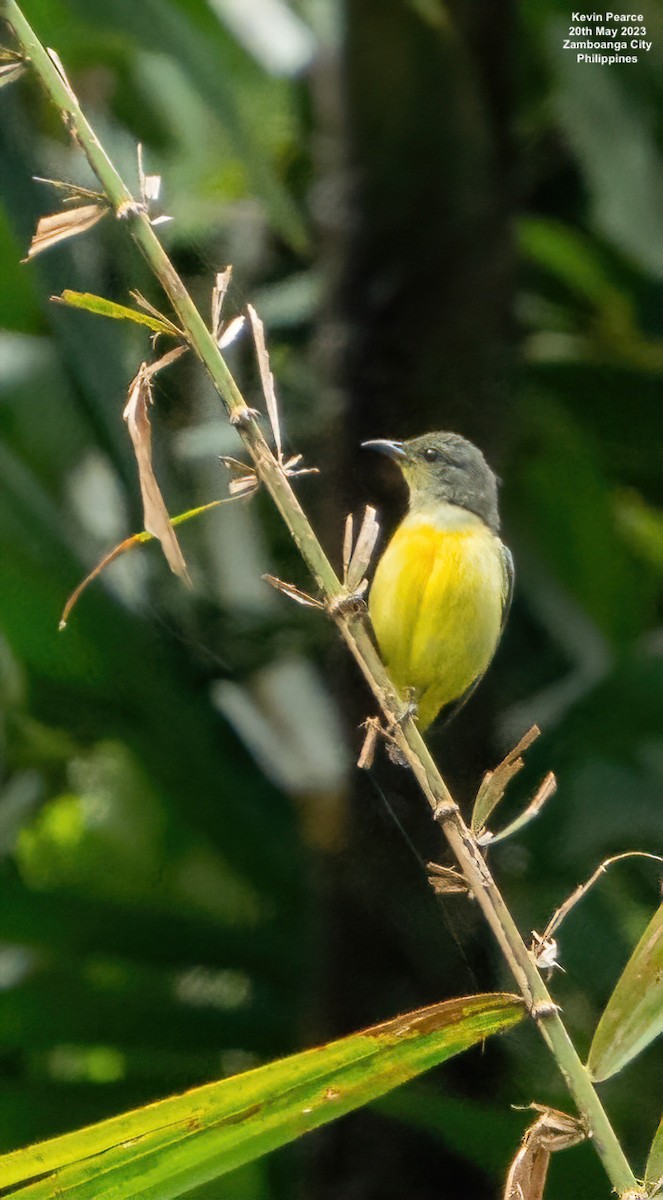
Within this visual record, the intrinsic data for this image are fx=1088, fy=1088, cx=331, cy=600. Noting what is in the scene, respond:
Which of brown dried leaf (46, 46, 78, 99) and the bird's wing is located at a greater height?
brown dried leaf (46, 46, 78, 99)

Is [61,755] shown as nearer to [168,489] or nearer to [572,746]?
[168,489]

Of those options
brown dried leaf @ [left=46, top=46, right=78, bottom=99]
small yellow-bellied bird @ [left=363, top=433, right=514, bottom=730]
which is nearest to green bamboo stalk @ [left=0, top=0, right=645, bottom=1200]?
brown dried leaf @ [left=46, top=46, right=78, bottom=99]

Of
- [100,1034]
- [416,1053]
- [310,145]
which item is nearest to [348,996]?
[100,1034]

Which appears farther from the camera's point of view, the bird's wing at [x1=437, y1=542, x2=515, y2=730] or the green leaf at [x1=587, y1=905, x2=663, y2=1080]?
the bird's wing at [x1=437, y1=542, x2=515, y2=730]

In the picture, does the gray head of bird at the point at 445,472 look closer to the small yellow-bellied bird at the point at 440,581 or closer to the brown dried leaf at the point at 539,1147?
the small yellow-bellied bird at the point at 440,581

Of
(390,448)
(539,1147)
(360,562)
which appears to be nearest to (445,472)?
(390,448)

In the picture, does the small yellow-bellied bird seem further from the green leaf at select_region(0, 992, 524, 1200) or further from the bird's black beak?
the green leaf at select_region(0, 992, 524, 1200)

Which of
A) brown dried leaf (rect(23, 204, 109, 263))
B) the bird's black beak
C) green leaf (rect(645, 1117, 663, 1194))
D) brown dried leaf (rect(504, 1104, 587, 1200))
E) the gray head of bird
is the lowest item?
green leaf (rect(645, 1117, 663, 1194))

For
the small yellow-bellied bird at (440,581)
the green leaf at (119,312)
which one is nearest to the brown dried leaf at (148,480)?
the green leaf at (119,312)
